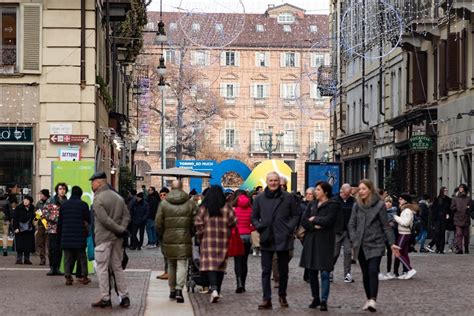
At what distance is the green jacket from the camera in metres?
20.8

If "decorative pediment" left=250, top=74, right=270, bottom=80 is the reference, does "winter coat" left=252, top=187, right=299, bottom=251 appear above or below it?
below

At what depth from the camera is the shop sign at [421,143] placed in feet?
165

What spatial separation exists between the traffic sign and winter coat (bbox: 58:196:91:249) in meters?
11.7

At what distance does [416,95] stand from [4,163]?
2192 centimetres

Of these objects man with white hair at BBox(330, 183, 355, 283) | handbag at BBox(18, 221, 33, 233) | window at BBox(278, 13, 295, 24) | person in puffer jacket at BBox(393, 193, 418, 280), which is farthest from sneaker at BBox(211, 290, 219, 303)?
window at BBox(278, 13, 295, 24)

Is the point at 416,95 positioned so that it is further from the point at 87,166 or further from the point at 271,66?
the point at 271,66

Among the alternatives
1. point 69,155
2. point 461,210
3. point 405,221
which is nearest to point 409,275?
point 405,221

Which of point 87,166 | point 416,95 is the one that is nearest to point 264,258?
point 87,166

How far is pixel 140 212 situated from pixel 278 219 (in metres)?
20.8

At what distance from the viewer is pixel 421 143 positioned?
50.3 meters

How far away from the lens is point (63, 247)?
2409 cm

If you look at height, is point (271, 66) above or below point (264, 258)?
above

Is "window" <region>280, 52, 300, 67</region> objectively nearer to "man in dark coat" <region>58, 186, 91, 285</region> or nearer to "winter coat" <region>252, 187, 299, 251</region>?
"man in dark coat" <region>58, 186, 91, 285</region>

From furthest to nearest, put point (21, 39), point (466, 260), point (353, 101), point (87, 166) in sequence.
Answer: point (353, 101)
point (21, 39)
point (466, 260)
point (87, 166)
